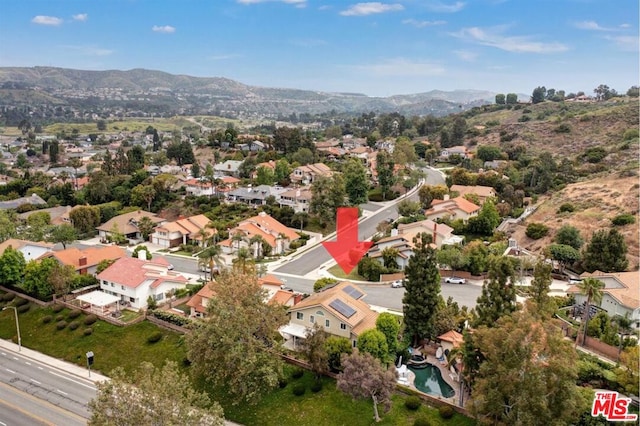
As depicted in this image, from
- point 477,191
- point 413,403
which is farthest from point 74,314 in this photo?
point 477,191

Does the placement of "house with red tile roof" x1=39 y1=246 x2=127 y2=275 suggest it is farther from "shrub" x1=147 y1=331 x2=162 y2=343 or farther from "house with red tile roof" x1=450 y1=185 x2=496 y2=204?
"house with red tile roof" x1=450 y1=185 x2=496 y2=204

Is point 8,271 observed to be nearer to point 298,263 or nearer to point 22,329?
point 22,329

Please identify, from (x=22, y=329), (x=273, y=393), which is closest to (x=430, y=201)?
(x=273, y=393)

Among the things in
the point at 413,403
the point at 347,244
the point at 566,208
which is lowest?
the point at 347,244

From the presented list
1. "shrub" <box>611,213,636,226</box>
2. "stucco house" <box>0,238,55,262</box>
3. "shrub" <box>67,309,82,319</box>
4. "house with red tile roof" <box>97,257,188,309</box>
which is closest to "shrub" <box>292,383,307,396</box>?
"house with red tile roof" <box>97,257,188,309</box>

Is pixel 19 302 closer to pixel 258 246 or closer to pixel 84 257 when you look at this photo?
pixel 84 257

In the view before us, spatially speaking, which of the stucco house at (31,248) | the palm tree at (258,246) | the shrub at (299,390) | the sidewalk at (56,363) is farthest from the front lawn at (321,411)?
the stucco house at (31,248)
